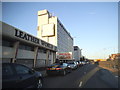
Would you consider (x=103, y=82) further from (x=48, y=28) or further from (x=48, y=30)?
(x=48, y=28)

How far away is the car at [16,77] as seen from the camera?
13.9 feet

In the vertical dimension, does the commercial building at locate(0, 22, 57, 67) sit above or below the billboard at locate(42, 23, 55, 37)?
below

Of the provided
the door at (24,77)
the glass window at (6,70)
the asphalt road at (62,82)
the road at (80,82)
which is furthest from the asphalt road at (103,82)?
the glass window at (6,70)

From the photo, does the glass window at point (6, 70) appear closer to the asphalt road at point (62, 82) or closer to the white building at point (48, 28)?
the asphalt road at point (62, 82)

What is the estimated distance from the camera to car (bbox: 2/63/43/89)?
4.22 metres

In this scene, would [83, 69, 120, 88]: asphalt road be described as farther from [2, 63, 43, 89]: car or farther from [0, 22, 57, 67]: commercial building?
[0, 22, 57, 67]: commercial building

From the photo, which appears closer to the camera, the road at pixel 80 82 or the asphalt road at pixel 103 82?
the asphalt road at pixel 103 82

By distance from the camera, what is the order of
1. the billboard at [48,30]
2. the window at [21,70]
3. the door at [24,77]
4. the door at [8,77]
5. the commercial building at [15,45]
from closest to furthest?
the door at [8,77] → the door at [24,77] → the window at [21,70] → the commercial building at [15,45] → the billboard at [48,30]

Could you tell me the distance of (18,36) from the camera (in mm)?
16344

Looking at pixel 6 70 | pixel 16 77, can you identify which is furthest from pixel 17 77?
pixel 6 70

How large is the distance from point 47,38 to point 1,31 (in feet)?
160

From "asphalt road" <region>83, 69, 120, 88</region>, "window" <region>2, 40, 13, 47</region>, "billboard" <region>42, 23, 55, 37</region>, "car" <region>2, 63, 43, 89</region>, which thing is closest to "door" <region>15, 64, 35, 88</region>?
"car" <region>2, 63, 43, 89</region>

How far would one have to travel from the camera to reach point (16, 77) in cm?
456

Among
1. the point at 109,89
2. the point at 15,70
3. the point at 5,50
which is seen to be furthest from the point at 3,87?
the point at 5,50
